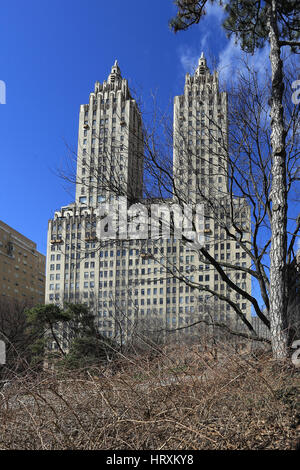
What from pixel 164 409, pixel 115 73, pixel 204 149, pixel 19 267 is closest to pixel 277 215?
pixel 204 149

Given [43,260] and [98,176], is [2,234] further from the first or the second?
[98,176]

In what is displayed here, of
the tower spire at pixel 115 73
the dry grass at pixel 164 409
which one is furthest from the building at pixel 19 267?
the dry grass at pixel 164 409

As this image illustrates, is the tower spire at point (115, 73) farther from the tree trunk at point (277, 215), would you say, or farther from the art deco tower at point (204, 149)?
the tree trunk at point (277, 215)

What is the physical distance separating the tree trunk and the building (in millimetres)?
82946

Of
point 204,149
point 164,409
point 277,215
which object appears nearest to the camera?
point 164,409

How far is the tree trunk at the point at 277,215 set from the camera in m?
7.13

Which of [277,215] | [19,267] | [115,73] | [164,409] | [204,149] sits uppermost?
[115,73]

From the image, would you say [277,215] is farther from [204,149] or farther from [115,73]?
[115,73]

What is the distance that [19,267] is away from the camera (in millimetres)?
99625

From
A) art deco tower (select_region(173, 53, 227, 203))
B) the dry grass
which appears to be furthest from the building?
the dry grass

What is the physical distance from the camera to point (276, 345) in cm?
679

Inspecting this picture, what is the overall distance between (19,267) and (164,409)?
10050 cm

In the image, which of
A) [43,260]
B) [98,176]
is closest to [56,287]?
[43,260]
